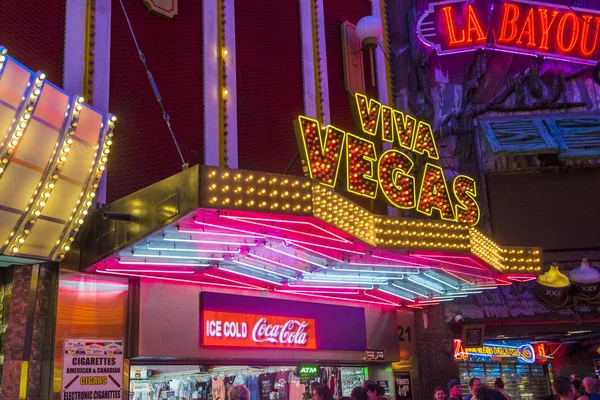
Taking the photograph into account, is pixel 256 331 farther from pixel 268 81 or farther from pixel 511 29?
pixel 511 29

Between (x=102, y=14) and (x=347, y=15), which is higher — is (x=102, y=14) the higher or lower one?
the lower one

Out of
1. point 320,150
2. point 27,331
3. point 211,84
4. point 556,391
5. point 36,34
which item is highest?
point 211,84

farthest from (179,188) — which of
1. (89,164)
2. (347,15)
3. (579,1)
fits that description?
(579,1)

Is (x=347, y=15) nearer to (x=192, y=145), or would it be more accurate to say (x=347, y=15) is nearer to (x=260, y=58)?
(x=260, y=58)

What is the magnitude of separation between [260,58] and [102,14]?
12.2 feet

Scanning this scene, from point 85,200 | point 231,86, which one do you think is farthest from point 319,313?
point 85,200

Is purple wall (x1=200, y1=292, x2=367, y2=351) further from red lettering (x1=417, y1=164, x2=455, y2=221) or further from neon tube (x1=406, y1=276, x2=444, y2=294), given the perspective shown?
red lettering (x1=417, y1=164, x2=455, y2=221)

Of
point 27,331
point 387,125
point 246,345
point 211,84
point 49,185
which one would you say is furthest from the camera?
point 387,125

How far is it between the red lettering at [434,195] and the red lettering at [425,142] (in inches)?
33.1

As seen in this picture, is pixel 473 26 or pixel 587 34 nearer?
pixel 473 26

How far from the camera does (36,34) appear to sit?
1019 centimetres

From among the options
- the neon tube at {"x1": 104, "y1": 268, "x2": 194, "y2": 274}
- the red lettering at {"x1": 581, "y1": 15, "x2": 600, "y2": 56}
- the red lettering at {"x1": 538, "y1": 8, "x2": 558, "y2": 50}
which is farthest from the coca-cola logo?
the red lettering at {"x1": 581, "y1": 15, "x2": 600, "y2": 56}

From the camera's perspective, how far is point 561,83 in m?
18.3

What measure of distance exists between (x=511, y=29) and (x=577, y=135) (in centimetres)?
344
